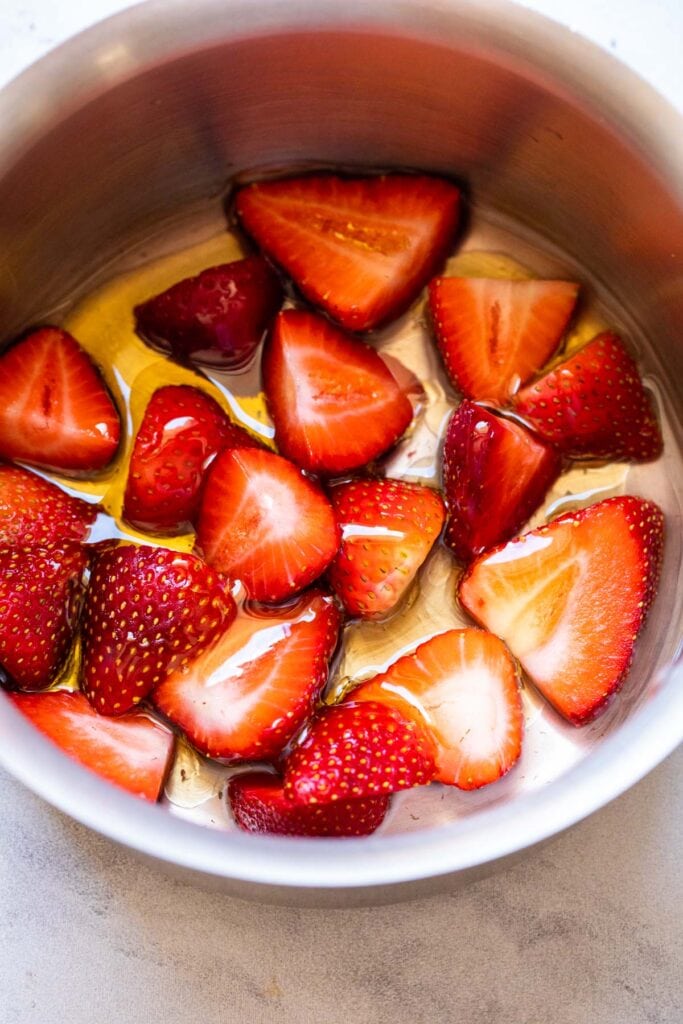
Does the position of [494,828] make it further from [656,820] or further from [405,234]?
[405,234]

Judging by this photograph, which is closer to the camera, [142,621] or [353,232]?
[142,621]

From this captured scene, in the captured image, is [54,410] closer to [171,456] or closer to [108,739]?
[171,456]

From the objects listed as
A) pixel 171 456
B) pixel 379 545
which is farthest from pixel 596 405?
pixel 171 456

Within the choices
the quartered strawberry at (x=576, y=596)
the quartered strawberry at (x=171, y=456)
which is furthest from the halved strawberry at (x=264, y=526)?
the quartered strawberry at (x=576, y=596)

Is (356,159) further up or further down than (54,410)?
further up

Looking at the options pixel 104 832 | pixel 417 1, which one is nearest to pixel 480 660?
pixel 104 832

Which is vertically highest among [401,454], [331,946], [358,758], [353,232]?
[353,232]
